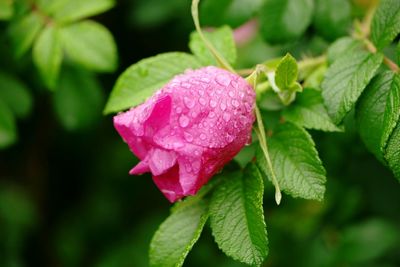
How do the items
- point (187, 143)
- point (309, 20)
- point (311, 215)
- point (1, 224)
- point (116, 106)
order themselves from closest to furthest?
point (187, 143) < point (116, 106) < point (309, 20) < point (311, 215) < point (1, 224)

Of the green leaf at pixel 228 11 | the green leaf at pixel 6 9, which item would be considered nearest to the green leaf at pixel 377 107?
the green leaf at pixel 228 11

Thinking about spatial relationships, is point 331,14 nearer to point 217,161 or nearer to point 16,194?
point 217,161

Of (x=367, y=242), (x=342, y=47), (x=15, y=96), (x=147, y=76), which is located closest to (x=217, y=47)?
(x=147, y=76)

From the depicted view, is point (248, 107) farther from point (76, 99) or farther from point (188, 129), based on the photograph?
point (76, 99)

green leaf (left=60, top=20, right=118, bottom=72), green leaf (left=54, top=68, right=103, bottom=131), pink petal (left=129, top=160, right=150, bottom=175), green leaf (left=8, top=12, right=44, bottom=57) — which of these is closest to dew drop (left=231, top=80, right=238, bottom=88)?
pink petal (left=129, top=160, right=150, bottom=175)

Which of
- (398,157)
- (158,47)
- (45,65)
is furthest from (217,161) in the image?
(158,47)

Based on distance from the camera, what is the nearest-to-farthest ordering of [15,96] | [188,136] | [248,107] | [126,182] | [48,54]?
[188,136], [248,107], [48,54], [15,96], [126,182]
